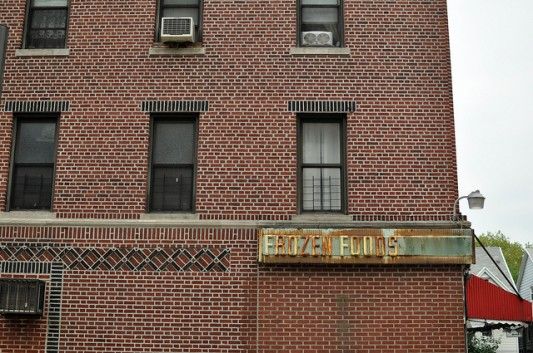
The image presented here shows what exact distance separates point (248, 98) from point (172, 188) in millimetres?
2215

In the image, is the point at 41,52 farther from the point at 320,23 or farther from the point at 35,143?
the point at 320,23

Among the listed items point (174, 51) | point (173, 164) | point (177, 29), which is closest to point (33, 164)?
point (173, 164)

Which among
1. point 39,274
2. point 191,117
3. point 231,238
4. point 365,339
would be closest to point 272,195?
point 231,238

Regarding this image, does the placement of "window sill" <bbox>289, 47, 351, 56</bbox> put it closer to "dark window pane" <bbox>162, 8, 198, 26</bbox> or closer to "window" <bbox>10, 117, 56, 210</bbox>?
"dark window pane" <bbox>162, 8, 198, 26</bbox>

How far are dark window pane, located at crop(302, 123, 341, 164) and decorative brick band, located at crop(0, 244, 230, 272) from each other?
2.40m

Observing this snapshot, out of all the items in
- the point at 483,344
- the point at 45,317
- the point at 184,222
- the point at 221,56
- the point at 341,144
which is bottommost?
the point at 483,344

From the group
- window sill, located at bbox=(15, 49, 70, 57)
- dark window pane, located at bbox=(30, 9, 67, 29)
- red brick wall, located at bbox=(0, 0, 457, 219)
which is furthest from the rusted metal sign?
dark window pane, located at bbox=(30, 9, 67, 29)

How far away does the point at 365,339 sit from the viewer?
1097 cm

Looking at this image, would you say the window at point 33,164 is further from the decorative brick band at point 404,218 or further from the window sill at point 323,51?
the decorative brick band at point 404,218

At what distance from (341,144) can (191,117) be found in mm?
2896

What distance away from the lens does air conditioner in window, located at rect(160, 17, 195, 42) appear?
12.2 meters

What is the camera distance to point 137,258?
11.5 meters

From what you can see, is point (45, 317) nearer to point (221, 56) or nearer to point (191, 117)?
point (191, 117)

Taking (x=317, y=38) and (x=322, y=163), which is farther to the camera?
(x=317, y=38)
